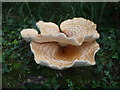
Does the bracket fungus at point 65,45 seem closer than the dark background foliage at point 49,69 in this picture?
Yes

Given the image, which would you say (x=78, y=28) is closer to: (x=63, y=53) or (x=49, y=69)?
(x=63, y=53)

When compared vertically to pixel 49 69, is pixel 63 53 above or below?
above

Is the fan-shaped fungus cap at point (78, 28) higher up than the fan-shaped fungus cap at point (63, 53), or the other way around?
the fan-shaped fungus cap at point (78, 28)

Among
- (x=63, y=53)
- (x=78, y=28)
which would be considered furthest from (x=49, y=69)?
(x=78, y=28)

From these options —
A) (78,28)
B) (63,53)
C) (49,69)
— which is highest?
(78,28)

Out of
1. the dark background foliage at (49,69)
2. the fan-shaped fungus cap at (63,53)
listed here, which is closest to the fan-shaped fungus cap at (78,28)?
the fan-shaped fungus cap at (63,53)

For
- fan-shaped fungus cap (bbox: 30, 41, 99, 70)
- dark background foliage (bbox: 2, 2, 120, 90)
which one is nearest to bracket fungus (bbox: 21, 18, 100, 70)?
fan-shaped fungus cap (bbox: 30, 41, 99, 70)

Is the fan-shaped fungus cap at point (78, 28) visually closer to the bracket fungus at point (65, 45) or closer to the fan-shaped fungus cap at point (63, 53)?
the bracket fungus at point (65, 45)

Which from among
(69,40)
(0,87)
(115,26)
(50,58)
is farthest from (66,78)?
(115,26)
